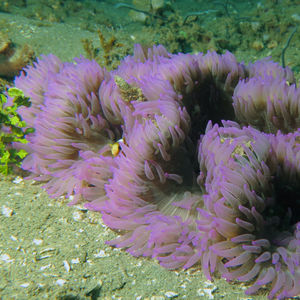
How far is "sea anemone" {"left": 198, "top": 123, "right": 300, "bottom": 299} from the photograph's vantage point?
194cm

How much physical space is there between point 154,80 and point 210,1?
24.5 feet

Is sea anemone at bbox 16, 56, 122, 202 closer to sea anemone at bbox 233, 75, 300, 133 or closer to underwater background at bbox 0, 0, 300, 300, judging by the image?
underwater background at bbox 0, 0, 300, 300

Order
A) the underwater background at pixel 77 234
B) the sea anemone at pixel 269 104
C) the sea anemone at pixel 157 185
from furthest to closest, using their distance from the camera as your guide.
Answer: the sea anemone at pixel 269 104
the sea anemone at pixel 157 185
the underwater background at pixel 77 234

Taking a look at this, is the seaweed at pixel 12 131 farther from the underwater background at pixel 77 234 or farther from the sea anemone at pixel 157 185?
the sea anemone at pixel 157 185

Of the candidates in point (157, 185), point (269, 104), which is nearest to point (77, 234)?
point (157, 185)

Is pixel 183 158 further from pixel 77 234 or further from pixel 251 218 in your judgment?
pixel 77 234

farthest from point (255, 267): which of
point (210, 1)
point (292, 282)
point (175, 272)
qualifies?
point (210, 1)

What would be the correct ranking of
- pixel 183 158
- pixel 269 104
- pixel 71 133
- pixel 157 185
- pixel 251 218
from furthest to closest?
pixel 71 133 < pixel 269 104 < pixel 183 158 < pixel 157 185 < pixel 251 218

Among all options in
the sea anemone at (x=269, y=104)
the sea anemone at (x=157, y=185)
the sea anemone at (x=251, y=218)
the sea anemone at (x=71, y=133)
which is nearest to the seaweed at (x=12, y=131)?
the sea anemone at (x=71, y=133)

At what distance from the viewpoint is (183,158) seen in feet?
8.17

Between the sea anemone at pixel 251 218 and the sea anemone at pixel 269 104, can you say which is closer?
the sea anemone at pixel 251 218

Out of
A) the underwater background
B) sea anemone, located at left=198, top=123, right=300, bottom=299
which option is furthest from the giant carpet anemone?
the underwater background

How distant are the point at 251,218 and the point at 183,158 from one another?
2.51ft

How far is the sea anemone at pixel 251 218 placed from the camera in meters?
1.94
